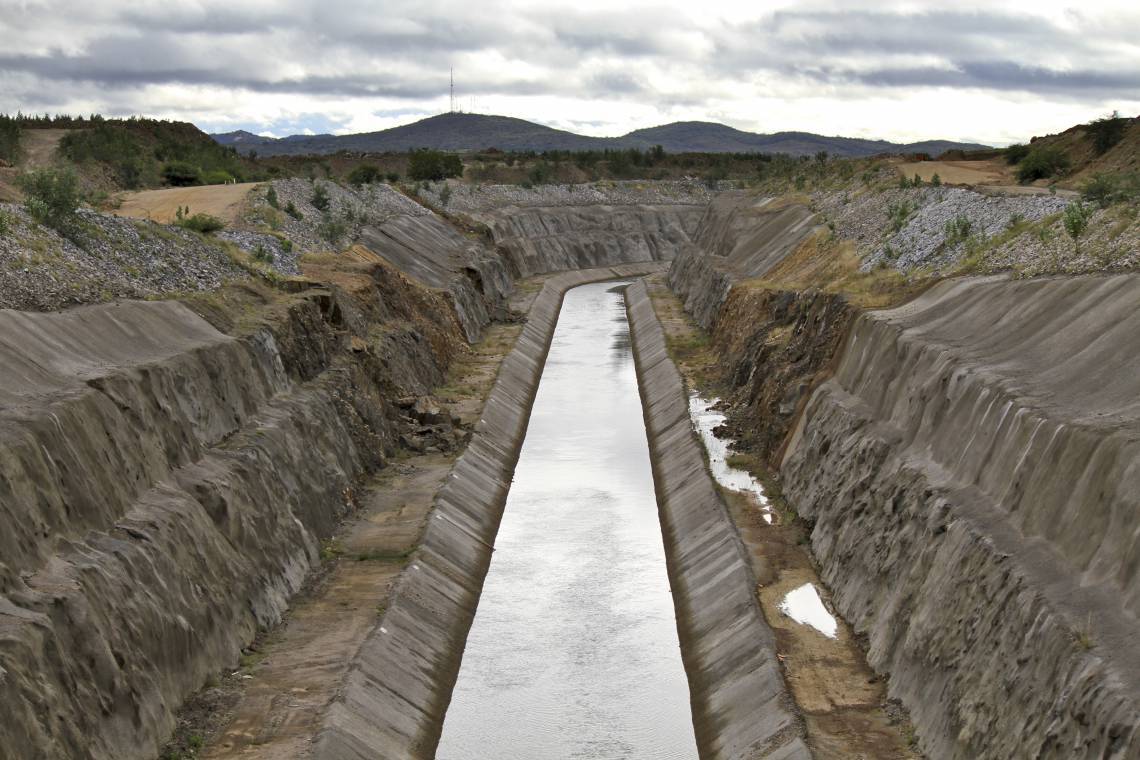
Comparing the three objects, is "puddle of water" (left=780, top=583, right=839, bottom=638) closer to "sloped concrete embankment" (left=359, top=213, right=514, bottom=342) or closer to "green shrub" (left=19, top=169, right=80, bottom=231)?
"green shrub" (left=19, top=169, right=80, bottom=231)

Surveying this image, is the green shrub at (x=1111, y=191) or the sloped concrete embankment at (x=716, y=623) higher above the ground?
the green shrub at (x=1111, y=191)

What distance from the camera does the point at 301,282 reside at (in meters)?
50.9

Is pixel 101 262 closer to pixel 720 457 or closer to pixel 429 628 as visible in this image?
pixel 429 628

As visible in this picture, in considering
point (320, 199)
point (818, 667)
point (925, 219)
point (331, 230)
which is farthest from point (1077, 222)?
point (320, 199)

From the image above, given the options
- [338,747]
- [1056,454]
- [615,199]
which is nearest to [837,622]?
[1056,454]

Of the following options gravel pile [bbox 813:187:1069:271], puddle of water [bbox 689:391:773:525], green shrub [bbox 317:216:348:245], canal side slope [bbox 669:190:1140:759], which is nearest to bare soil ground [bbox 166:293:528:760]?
puddle of water [bbox 689:391:773:525]

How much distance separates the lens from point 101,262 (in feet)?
128

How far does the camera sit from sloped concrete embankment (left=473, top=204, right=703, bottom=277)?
389 feet

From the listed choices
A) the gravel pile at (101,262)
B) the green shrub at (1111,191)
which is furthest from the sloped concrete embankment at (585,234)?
the green shrub at (1111,191)

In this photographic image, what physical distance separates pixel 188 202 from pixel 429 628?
4161cm

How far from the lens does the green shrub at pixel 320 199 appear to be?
3039 inches

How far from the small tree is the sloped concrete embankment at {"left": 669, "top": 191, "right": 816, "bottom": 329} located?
114 feet

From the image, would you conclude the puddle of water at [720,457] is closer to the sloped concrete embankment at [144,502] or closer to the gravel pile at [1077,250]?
the gravel pile at [1077,250]

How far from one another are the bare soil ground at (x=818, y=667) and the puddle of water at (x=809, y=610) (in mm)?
165
